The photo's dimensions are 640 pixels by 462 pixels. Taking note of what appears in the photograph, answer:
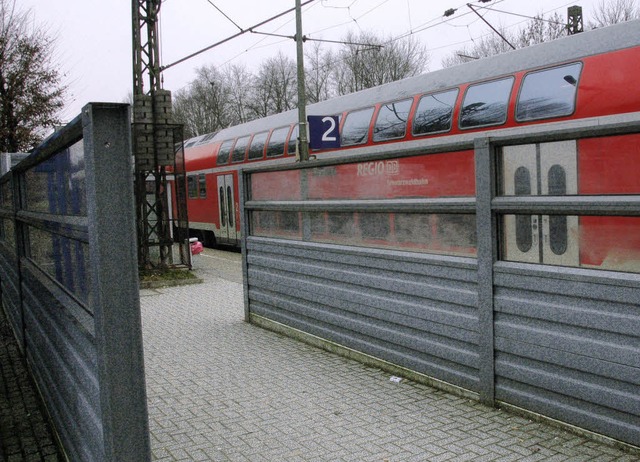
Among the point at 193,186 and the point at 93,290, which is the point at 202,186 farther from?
the point at 93,290

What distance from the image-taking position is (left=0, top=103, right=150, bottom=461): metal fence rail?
222cm

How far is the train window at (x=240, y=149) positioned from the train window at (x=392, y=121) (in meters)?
6.73

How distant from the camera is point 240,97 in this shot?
201 ft

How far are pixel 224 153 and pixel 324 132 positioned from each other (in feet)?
24.4

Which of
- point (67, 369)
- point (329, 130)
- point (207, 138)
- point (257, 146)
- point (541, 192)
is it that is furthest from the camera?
point (207, 138)

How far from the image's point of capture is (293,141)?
55.1 feet

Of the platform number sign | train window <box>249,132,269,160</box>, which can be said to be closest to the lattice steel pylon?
the platform number sign

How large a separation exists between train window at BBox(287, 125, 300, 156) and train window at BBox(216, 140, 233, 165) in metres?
3.60

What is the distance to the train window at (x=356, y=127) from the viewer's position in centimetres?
1330

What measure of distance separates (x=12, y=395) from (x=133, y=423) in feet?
12.2

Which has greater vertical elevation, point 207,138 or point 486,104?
A: point 207,138

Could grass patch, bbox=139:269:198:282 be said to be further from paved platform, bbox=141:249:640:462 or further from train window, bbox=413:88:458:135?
paved platform, bbox=141:249:640:462

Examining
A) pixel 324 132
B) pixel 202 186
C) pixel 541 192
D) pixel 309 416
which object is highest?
pixel 324 132

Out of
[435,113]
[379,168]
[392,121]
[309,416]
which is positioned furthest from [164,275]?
[309,416]
